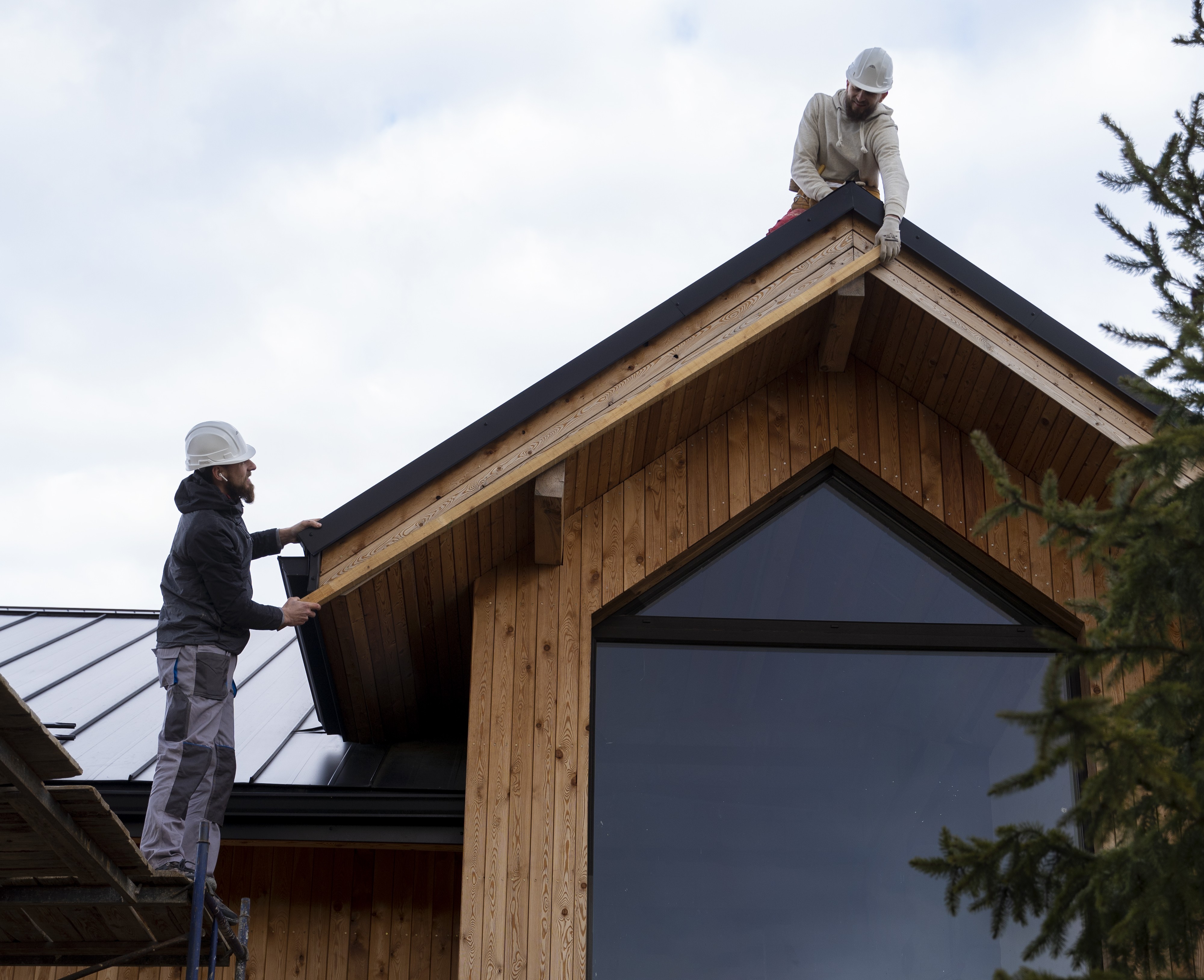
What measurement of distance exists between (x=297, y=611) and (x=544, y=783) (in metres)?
1.45

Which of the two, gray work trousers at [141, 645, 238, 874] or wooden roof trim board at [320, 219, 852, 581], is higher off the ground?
wooden roof trim board at [320, 219, 852, 581]

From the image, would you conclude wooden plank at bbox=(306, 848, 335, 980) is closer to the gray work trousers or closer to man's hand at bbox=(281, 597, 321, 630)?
the gray work trousers

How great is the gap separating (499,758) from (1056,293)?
107ft

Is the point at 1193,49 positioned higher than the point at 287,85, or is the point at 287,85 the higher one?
the point at 287,85

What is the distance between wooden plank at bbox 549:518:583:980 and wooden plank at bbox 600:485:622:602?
0.08 metres

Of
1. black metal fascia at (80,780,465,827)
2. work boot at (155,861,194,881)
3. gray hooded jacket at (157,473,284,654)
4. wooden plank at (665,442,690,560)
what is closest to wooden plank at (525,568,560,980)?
black metal fascia at (80,780,465,827)

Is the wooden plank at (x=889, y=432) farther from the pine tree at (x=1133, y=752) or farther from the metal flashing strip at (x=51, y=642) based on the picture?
the metal flashing strip at (x=51, y=642)

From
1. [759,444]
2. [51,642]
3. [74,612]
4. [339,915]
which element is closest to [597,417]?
[759,444]

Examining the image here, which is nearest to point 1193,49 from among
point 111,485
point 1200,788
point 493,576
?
point 1200,788

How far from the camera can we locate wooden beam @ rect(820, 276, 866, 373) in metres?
6.21

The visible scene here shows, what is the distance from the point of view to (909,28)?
30.2 m

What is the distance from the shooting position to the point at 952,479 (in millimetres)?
6371

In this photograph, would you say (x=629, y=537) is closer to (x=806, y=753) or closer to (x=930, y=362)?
(x=806, y=753)

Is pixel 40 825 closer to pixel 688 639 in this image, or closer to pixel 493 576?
pixel 493 576
